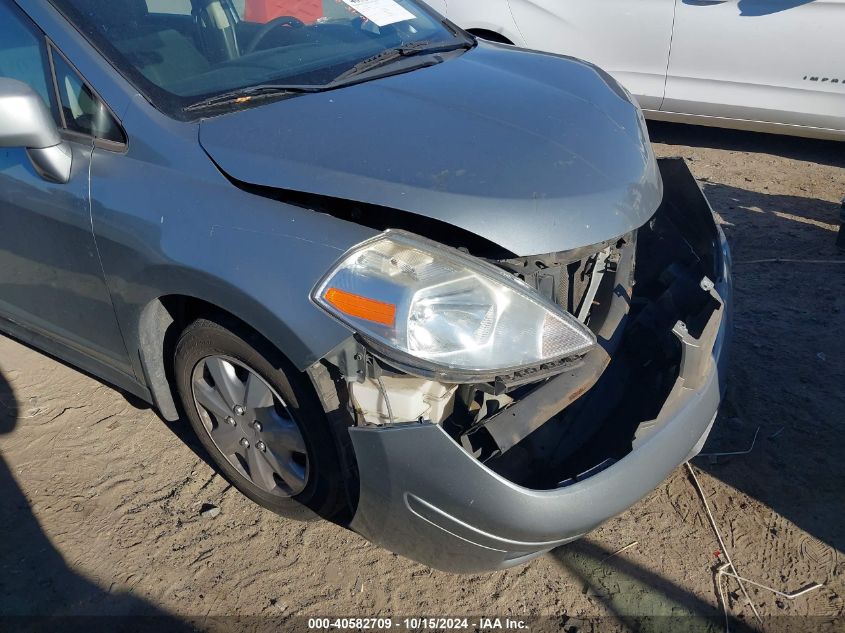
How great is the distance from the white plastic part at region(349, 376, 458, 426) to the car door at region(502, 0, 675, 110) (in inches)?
160

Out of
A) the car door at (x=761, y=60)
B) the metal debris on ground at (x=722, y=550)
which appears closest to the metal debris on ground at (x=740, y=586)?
the metal debris on ground at (x=722, y=550)

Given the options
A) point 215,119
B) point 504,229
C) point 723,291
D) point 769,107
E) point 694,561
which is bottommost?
point 694,561

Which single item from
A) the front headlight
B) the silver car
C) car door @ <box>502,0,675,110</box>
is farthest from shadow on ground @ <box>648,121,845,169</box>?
the front headlight

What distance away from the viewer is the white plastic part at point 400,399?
1.96 meters

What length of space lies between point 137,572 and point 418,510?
105cm

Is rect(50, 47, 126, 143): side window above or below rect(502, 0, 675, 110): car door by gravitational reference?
above

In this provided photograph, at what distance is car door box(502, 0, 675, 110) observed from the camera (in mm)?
5211

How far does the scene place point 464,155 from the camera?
2.08m

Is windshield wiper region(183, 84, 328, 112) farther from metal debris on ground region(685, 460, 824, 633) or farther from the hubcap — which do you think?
metal debris on ground region(685, 460, 824, 633)

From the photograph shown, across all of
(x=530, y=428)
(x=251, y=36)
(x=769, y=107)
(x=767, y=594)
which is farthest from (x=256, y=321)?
(x=769, y=107)

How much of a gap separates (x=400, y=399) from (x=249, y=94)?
111 centimetres

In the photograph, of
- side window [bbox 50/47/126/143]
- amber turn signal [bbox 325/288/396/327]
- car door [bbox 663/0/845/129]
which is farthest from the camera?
car door [bbox 663/0/845/129]

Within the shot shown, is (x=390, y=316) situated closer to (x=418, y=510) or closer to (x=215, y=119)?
(x=418, y=510)

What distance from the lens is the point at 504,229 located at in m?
1.94
